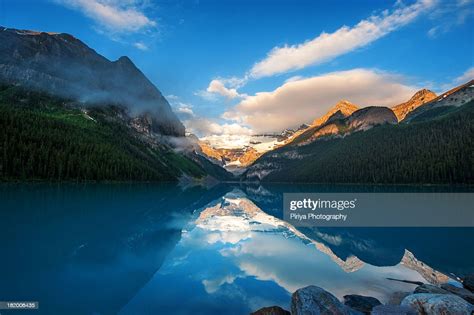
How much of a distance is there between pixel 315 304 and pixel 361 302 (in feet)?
18.4

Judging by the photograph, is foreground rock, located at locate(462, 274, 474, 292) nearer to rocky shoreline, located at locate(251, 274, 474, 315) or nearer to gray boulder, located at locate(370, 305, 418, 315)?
rocky shoreline, located at locate(251, 274, 474, 315)

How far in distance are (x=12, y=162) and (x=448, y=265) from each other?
165182 mm

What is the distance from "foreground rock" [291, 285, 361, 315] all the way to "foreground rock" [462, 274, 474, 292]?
13.1m

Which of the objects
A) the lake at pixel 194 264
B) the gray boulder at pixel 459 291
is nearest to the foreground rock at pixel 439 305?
the lake at pixel 194 264

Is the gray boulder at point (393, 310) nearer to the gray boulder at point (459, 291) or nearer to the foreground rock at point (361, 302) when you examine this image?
the foreground rock at point (361, 302)

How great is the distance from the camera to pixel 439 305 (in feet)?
45.9

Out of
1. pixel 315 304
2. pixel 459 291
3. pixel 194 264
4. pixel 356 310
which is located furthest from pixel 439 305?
pixel 194 264

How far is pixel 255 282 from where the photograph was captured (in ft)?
67.7

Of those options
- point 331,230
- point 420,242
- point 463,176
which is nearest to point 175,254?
point 331,230

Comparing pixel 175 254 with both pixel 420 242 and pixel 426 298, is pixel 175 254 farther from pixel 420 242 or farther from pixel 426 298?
pixel 420 242

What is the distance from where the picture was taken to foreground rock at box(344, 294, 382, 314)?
1690 centimetres

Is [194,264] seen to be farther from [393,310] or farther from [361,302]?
[393,310]

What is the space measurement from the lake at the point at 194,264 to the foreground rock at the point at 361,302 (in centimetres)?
133

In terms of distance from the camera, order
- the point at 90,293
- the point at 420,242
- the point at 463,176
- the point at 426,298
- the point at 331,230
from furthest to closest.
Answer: the point at 463,176 < the point at 331,230 < the point at 420,242 < the point at 90,293 < the point at 426,298
